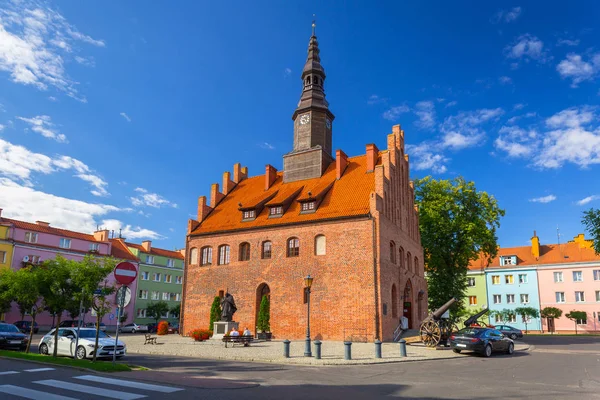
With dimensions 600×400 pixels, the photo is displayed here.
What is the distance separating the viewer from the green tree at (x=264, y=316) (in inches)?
1181

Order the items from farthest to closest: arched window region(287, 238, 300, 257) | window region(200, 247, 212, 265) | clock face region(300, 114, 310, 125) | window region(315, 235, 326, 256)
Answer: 1. clock face region(300, 114, 310, 125)
2. window region(200, 247, 212, 265)
3. arched window region(287, 238, 300, 257)
4. window region(315, 235, 326, 256)

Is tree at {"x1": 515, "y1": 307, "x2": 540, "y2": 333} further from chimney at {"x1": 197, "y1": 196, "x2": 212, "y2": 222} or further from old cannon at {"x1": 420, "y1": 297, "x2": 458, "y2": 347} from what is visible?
chimney at {"x1": 197, "y1": 196, "x2": 212, "y2": 222}

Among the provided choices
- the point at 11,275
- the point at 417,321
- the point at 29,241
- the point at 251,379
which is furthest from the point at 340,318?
the point at 29,241

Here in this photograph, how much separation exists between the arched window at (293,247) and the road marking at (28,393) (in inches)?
838

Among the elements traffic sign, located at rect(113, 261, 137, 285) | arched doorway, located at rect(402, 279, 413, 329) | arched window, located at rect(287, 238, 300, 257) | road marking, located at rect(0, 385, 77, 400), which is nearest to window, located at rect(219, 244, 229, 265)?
arched window, located at rect(287, 238, 300, 257)

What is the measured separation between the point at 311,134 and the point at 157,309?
123 feet

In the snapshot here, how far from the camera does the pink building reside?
1860 inches

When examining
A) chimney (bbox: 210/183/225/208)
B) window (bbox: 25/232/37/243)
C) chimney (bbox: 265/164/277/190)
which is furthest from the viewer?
window (bbox: 25/232/37/243)

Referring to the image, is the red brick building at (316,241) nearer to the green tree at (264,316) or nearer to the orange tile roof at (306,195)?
the orange tile roof at (306,195)

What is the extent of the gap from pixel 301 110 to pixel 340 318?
1708cm

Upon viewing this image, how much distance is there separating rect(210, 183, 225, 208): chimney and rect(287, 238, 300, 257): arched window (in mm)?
10269

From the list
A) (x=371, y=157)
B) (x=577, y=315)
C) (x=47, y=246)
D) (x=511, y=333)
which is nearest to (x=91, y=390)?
(x=371, y=157)

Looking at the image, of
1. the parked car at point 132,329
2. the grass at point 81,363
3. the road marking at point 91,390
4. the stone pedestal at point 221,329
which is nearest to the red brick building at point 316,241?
the stone pedestal at point 221,329

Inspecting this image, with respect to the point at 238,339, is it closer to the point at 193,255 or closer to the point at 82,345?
the point at 82,345
